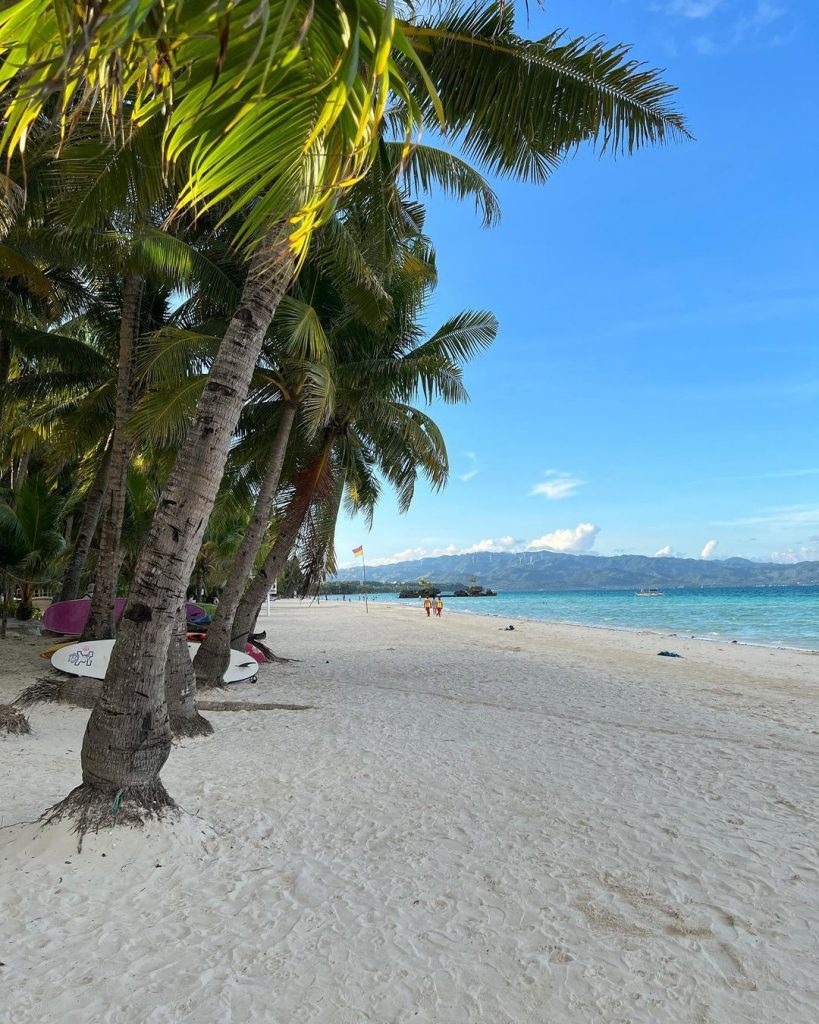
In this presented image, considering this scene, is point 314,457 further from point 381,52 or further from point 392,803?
point 381,52

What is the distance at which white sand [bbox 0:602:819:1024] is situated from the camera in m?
2.45

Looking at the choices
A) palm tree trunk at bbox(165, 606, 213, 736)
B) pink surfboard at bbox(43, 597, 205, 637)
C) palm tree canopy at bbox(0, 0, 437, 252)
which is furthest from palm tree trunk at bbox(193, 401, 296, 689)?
palm tree canopy at bbox(0, 0, 437, 252)

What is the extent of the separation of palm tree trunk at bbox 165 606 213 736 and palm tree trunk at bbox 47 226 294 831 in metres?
2.82

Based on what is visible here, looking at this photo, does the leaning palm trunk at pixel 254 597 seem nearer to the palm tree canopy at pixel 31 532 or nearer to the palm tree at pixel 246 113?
the palm tree canopy at pixel 31 532

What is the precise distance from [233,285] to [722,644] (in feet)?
69.4

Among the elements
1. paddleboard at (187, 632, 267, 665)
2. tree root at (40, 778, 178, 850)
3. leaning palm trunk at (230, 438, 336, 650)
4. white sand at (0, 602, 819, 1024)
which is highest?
leaning palm trunk at (230, 438, 336, 650)

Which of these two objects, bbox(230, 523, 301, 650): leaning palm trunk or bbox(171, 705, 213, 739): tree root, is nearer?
bbox(171, 705, 213, 739): tree root

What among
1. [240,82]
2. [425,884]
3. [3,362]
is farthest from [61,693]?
[3,362]

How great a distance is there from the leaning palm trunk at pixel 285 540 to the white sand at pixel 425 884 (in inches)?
175

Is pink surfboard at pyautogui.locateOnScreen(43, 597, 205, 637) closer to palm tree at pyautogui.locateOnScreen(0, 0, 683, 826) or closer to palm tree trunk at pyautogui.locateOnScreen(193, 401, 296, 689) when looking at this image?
palm tree trunk at pyautogui.locateOnScreen(193, 401, 296, 689)

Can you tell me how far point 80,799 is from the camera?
3531mm

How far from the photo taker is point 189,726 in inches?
255

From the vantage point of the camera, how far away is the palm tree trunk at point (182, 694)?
254 inches

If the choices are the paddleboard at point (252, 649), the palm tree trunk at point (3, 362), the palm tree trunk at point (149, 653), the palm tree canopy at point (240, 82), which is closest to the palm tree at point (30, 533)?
the palm tree trunk at point (3, 362)
